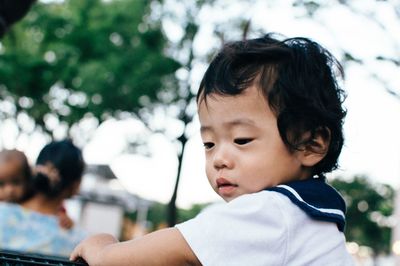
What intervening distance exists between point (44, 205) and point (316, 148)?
2598 millimetres

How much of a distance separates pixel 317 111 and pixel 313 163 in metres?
0.14

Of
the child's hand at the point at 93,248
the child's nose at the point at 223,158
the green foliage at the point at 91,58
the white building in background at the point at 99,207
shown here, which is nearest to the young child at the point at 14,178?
the child's hand at the point at 93,248

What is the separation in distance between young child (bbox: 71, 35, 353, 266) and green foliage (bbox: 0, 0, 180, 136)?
15.2 m

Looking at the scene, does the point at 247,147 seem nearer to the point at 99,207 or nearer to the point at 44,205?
the point at 44,205

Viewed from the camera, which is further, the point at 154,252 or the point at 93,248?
the point at 93,248

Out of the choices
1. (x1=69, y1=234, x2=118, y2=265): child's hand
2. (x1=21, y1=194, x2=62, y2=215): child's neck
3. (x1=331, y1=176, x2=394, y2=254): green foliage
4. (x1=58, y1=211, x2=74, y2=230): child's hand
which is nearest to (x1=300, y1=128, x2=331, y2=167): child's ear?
(x1=69, y1=234, x2=118, y2=265): child's hand

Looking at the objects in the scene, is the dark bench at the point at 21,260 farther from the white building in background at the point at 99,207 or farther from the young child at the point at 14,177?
the white building in background at the point at 99,207

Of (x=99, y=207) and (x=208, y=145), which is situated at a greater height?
(x=208, y=145)

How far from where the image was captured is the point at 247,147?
1.40m

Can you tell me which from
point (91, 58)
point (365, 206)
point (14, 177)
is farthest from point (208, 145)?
point (365, 206)

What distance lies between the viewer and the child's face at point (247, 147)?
1399 millimetres

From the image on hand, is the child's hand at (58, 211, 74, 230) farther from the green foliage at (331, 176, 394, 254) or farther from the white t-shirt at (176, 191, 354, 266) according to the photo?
the green foliage at (331, 176, 394, 254)

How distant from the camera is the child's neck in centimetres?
368

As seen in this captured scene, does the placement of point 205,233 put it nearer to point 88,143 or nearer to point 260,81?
point 260,81
